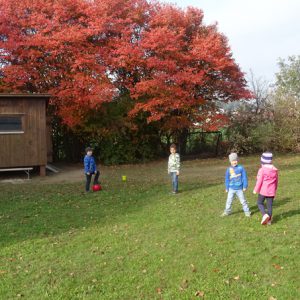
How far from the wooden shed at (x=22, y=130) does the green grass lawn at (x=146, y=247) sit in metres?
4.08

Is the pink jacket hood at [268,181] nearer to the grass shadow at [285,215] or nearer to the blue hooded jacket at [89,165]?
the grass shadow at [285,215]

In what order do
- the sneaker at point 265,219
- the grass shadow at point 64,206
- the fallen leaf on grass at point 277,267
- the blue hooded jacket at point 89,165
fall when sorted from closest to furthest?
the fallen leaf on grass at point 277,267 → the sneaker at point 265,219 → the grass shadow at point 64,206 → the blue hooded jacket at point 89,165

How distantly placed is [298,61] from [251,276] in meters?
45.1

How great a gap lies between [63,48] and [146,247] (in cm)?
1319

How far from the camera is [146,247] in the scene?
6.36 meters

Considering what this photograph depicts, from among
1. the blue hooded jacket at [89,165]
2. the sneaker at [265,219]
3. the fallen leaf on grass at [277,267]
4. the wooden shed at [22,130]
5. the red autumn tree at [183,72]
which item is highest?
the red autumn tree at [183,72]

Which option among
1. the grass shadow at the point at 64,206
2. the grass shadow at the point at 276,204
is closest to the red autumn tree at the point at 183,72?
the grass shadow at the point at 64,206

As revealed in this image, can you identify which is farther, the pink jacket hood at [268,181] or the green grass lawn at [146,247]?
the pink jacket hood at [268,181]

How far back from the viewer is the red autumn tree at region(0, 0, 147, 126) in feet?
56.9

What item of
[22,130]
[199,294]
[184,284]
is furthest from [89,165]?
[199,294]

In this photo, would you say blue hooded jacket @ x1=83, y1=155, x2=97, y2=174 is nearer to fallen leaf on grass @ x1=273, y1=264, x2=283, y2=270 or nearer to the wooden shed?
the wooden shed

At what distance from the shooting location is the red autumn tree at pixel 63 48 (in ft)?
56.9

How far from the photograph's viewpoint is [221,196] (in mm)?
10172

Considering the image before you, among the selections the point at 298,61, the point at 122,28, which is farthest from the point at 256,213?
the point at 298,61
